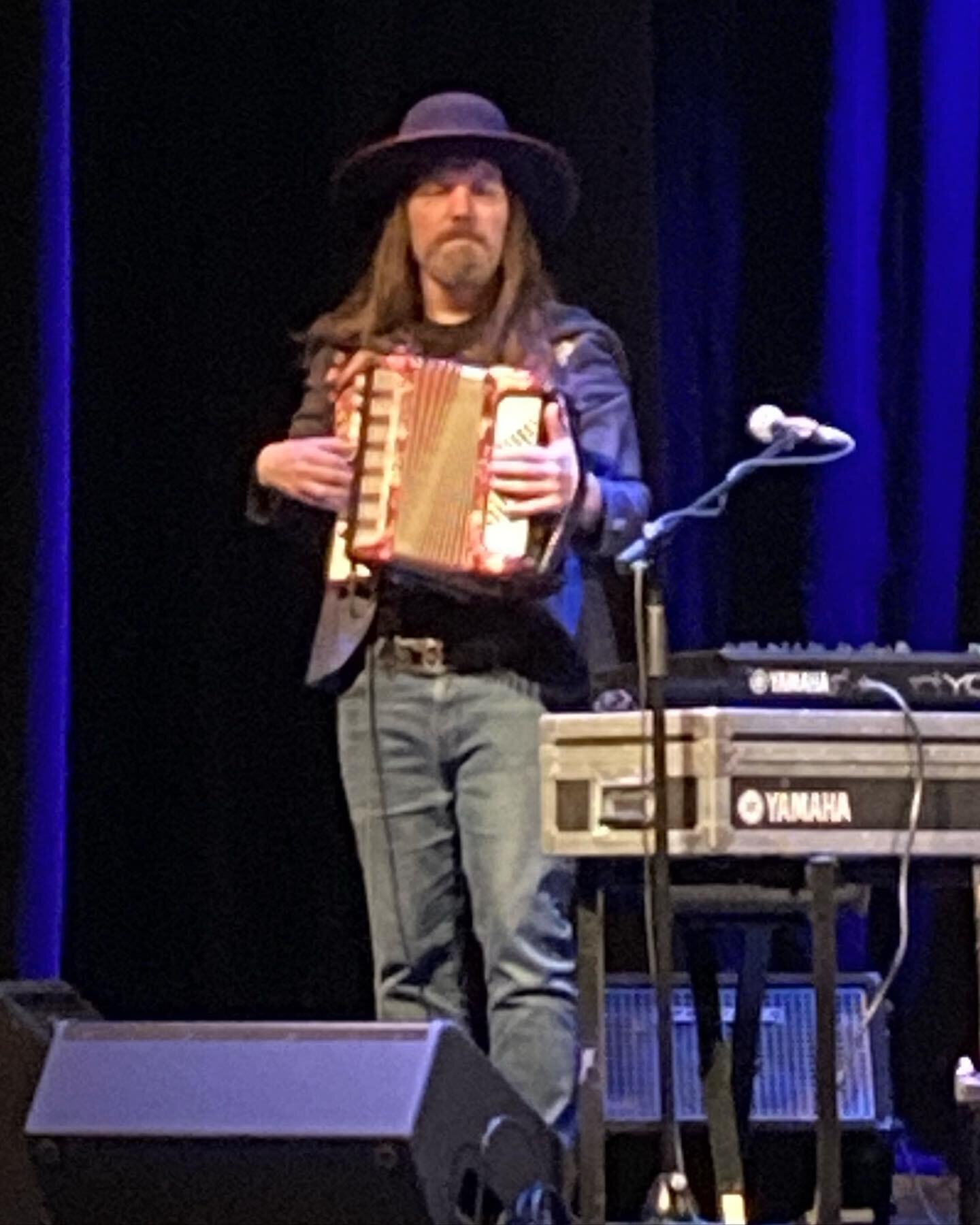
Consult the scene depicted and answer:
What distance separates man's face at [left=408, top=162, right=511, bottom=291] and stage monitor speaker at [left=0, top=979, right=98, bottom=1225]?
116cm

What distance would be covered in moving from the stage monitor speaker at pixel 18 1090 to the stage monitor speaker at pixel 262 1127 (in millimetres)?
177

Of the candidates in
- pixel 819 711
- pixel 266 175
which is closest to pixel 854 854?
pixel 819 711

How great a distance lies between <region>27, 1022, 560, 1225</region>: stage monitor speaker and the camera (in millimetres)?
2395

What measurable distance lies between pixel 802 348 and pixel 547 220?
1.94 ft

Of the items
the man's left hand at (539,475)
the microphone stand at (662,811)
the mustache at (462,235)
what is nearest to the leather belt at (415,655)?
the man's left hand at (539,475)

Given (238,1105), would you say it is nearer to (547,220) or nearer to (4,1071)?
(4,1071)

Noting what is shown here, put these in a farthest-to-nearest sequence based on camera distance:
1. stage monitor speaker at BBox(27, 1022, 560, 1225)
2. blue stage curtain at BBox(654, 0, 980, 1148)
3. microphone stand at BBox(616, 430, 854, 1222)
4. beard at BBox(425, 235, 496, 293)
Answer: blue stage curtain at BBox(654, 0, 980, 1148) → beard at BBox(425, 235, 496, 293) → microphone stand at BBox(616, 430, 854, 1222) → stage monitor speaker at BBox(27, 1022, 560, 1225)

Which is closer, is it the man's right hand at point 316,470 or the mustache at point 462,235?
the man's right hand at point 316,470

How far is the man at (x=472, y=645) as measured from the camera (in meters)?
3.03

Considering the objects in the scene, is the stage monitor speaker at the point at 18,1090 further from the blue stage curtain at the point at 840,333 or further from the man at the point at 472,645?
the blue stage curtain at the point at 840,333

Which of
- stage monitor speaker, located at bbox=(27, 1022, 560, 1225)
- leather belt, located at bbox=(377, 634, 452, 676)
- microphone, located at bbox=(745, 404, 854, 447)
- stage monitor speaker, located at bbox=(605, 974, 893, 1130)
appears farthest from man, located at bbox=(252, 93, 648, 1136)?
stage monitor speaker, located at bbox=(27, 1022, 560, 1225)

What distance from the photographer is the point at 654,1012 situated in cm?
330

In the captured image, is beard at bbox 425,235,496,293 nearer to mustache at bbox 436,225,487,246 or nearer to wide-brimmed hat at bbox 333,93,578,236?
mustache at bbox 436,225,487,246

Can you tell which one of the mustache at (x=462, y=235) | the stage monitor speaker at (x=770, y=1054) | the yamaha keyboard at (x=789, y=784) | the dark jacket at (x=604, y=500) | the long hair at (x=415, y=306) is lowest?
the stage monitor speaker at (x=770, y=1054)
